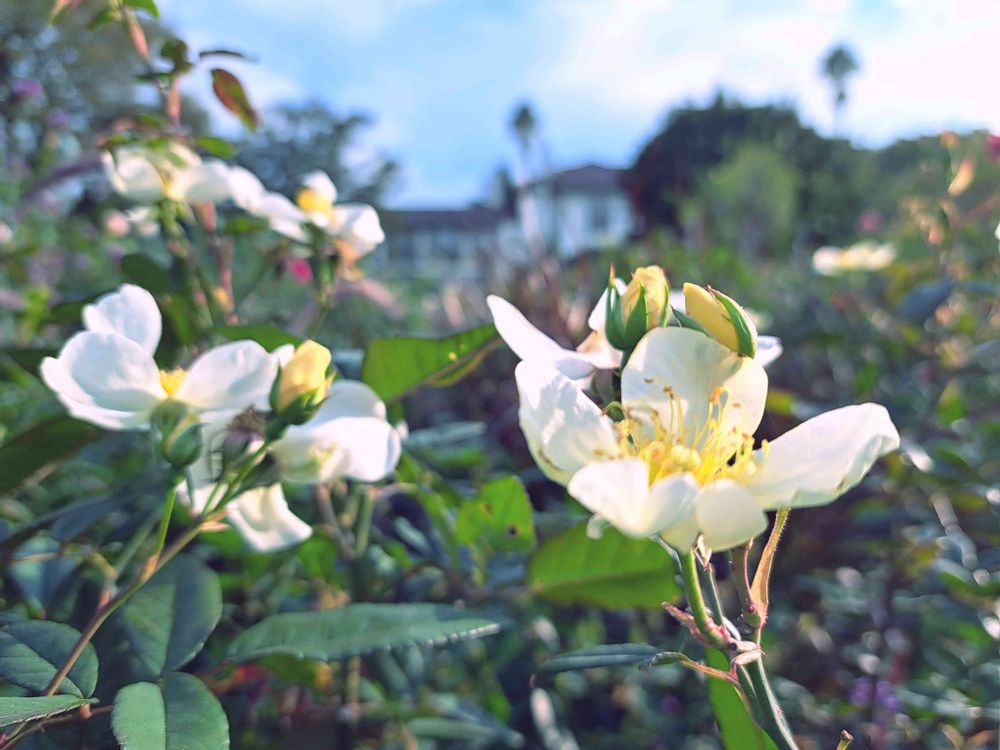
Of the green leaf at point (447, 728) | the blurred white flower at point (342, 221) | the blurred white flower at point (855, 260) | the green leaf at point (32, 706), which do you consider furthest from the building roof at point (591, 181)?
the green leaf at point (32, 706)

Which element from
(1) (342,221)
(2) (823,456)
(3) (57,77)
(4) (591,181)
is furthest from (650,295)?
(4) (591,181)

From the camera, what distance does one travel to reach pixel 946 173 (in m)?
1.50

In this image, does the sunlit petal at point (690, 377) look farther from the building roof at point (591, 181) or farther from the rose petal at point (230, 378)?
the building roof at point (591, 181)

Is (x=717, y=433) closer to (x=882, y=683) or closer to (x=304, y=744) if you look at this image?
(x=304, y=744)

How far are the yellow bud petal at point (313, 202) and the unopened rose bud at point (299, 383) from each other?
0.40 m

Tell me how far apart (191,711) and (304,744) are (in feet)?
1.24

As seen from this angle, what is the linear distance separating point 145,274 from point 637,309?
0.60m

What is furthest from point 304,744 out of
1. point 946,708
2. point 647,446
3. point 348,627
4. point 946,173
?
point 946,173

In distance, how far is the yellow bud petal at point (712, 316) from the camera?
0.45 meters

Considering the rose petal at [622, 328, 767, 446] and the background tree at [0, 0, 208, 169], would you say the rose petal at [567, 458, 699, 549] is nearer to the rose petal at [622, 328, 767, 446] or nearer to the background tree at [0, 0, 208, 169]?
the rose petal at [622, 328, 767, 446]

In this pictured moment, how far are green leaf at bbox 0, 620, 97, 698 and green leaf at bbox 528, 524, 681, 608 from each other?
1.18ft

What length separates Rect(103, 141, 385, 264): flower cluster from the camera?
0.81 meters

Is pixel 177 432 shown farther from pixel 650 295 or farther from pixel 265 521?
pixel 650 295

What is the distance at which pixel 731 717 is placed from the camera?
0.42 meters
